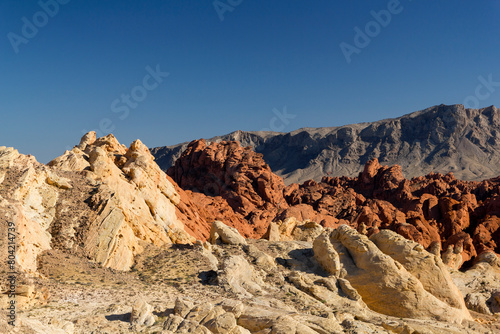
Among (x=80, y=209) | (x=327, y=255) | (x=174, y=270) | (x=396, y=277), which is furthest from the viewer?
(x=327, y=255)

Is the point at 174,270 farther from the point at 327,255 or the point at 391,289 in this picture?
the point at 391,289

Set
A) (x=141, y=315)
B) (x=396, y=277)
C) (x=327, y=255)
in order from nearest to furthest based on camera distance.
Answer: (x=141, y=315) < (x=396, y=277) < (x=327, y=255)

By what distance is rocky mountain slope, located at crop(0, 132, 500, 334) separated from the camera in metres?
18.0

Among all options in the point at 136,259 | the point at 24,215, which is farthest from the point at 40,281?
the point at 136,259

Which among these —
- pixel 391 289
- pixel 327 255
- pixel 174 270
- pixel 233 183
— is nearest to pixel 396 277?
pixel 391 289

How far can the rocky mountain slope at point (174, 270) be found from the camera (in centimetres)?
1798

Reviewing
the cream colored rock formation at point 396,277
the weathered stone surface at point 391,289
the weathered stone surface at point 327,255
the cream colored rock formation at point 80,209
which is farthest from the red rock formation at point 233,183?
the weathered stone surface at point 391,289

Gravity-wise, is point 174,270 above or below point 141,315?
above

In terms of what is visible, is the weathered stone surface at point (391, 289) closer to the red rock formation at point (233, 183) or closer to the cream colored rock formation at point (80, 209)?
the cream colored rock formation at point (80, 209)

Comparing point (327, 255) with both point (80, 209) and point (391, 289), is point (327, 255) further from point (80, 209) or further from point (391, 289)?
point (80, 209)

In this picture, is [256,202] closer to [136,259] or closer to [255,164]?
[255,164]

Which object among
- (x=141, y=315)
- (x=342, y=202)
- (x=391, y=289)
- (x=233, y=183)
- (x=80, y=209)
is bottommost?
(x=391, y=289)

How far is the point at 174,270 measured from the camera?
2602 centimetres

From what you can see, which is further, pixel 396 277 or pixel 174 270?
Result: pixel 396 277
